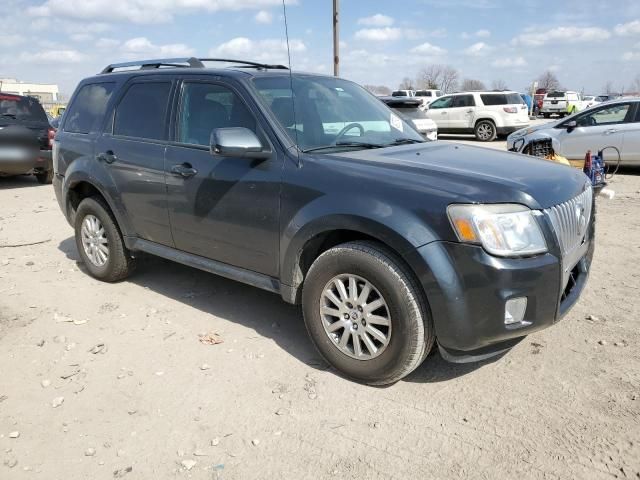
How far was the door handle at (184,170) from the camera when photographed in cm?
383

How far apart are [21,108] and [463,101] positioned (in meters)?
15.0

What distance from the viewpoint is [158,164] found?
410cm

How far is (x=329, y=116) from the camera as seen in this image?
3789 mm

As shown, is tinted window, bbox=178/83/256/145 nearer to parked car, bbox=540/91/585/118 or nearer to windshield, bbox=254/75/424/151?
windshield, bbox=254/75/424/151

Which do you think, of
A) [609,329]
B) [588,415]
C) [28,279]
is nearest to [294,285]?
[588,415]

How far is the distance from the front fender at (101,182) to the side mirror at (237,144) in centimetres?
163

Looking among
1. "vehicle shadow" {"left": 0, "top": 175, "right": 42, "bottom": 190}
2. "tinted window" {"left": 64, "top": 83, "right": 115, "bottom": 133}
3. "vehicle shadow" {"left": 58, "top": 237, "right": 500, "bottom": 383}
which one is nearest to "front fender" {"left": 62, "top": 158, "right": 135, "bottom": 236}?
"tinted window" {"left": 64, "top": 83, "right": 115, "bottom": 133}

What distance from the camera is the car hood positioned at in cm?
273

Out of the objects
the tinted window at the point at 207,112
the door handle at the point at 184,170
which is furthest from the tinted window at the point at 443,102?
the door handle at the point at 184,170

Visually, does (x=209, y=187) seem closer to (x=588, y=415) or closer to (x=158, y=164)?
(x=158, y=164)

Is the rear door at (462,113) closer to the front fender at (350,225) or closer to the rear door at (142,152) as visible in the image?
the rear door at (142,152)

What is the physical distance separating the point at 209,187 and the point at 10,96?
8794 mm

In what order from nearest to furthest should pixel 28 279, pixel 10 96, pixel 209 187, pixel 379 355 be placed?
pixel 379 355 < pixel 209 187 < pixel 28 279 < pixel 10 96

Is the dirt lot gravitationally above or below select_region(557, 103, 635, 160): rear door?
below
